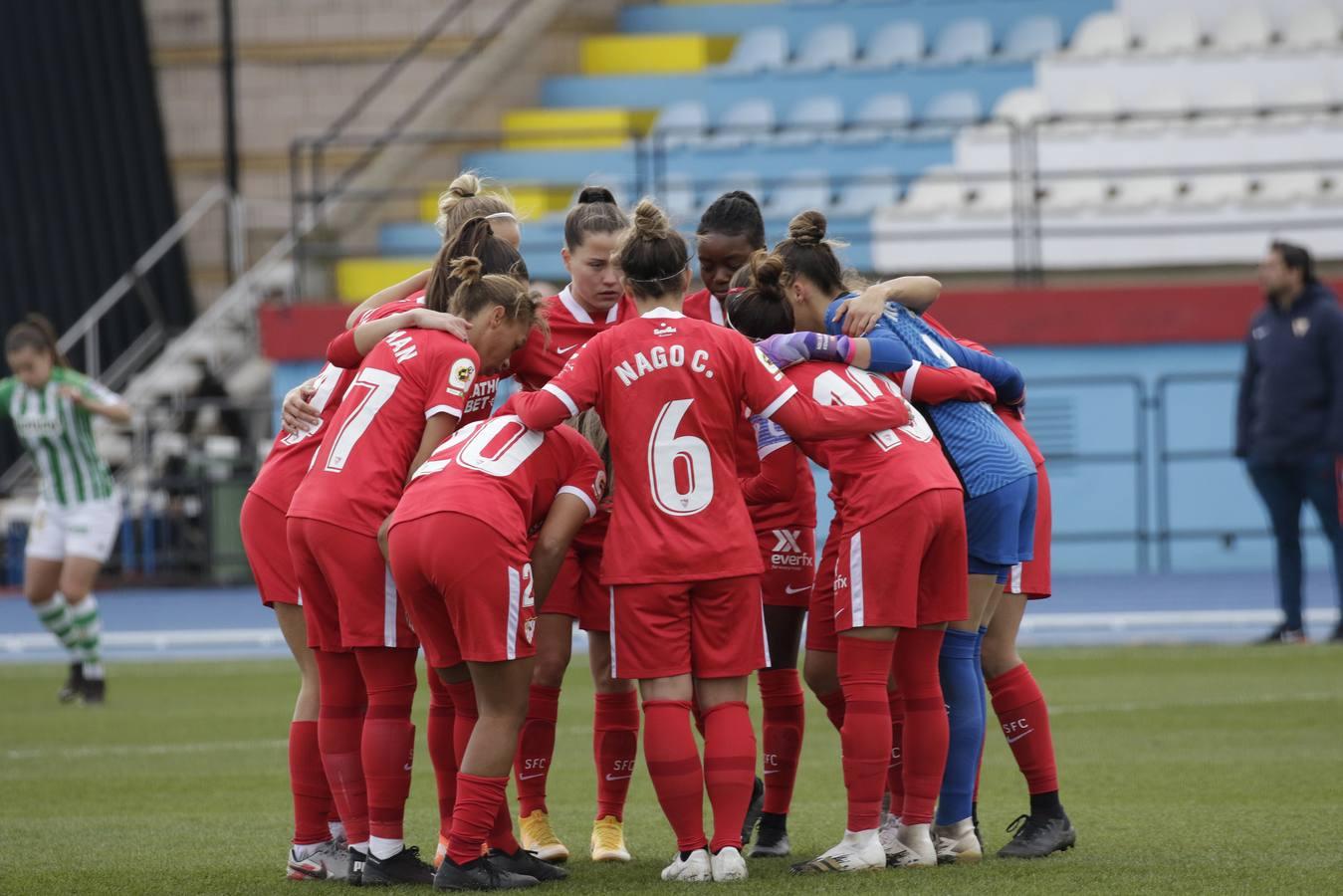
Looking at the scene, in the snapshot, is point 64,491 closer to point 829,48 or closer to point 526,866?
point 526,866

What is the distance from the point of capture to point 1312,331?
1133 cm

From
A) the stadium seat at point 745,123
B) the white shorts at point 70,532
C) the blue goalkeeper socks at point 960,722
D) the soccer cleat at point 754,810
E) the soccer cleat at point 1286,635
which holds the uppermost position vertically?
the stadium seat at point 745,123

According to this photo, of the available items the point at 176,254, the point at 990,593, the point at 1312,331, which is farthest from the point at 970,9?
the point at 990,593

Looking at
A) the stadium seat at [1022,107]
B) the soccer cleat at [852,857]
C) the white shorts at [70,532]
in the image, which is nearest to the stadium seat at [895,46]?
the stadium seat at [1022,107]

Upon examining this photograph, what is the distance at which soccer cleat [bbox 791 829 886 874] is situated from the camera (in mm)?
5250

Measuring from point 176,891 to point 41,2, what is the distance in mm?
17137

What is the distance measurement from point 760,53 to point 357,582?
16.3 m

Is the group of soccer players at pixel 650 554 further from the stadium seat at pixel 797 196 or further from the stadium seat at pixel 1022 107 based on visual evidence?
the stadium seat at pixel 1022 107

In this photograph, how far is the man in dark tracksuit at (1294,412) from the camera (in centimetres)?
1121

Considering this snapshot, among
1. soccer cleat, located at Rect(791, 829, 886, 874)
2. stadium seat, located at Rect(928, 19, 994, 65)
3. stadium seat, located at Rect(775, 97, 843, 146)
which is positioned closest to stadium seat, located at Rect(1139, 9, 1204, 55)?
stadium seat, located at Rect(928, 19, 994, 65)

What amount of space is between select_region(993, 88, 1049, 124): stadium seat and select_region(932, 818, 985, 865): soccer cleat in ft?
47.1

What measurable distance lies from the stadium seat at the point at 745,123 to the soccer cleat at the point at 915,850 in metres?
14.5

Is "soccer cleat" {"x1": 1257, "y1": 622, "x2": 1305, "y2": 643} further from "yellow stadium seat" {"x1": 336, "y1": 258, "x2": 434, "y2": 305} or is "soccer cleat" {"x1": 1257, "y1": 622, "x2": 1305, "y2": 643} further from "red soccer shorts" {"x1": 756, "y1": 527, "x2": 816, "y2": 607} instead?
"yellow stadium seat" {"x1": 336, "y1": 258, "x2": 434, "y2": 305}

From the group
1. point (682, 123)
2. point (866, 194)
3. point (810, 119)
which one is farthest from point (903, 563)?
point (682, 123)
